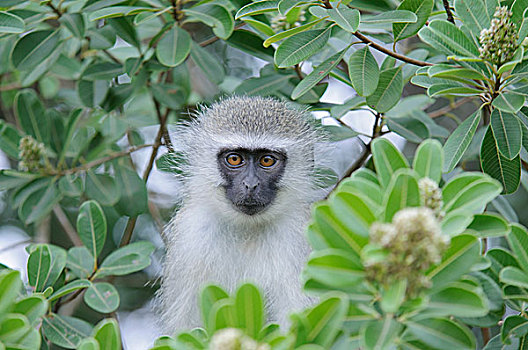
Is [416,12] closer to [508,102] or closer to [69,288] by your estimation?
[508,102]

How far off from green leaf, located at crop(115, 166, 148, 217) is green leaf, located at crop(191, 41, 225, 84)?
805 mm

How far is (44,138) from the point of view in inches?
172

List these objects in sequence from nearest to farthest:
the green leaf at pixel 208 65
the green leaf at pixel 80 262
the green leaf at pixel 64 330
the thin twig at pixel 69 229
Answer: the green leaf at pixel 64 330 → the green leaf at pixel 80 262 → the green leaf at pixel 208 65 → the thin twig at pixel 69 229

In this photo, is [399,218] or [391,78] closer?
[399,218]

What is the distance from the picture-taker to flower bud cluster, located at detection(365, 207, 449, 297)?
1535mm

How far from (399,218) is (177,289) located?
256cm

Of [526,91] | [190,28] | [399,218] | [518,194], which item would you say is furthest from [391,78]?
[518,194]

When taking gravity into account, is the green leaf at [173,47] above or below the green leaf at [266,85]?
above

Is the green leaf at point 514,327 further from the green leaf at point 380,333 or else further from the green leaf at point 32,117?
the green leaf at point 32,117

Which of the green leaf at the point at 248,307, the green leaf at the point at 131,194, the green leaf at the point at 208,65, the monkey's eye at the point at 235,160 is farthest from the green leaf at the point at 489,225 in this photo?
the green leaf at the point at 131,194

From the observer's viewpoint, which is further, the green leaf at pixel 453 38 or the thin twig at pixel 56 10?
the thin twig at pixel 56 10

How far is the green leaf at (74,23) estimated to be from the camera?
365 cm

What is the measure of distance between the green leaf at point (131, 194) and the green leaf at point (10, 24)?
49.7 inches

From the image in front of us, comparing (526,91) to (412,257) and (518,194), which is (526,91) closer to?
(412,257)
